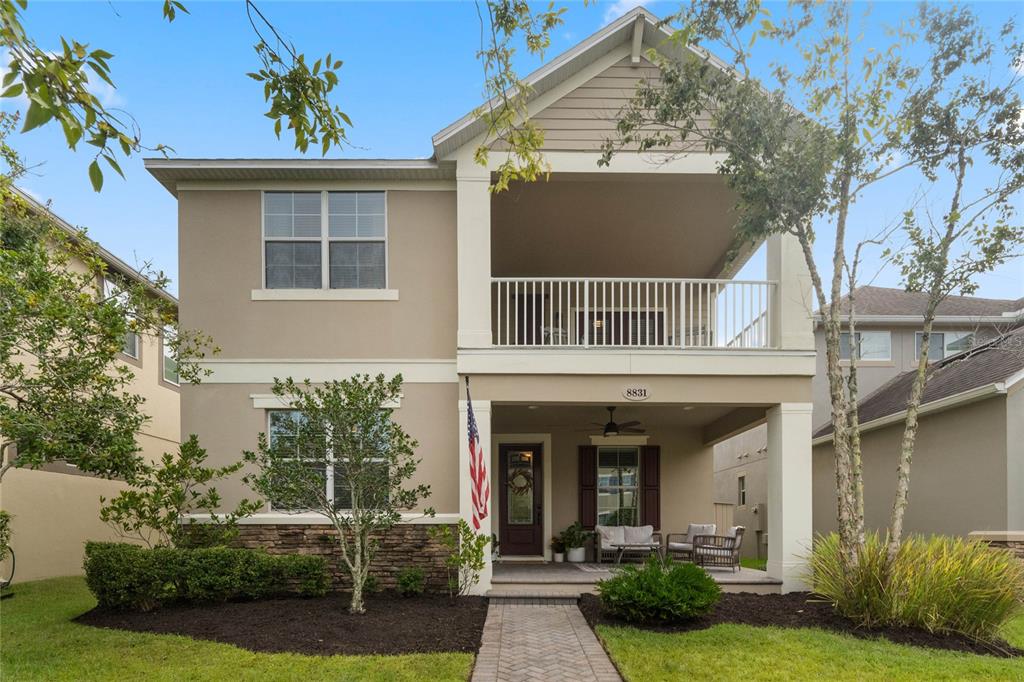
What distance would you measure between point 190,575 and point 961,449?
12.3 meters

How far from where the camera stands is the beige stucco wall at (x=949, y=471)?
1126cm

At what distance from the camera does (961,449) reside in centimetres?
1219

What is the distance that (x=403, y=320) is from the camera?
1056 cm

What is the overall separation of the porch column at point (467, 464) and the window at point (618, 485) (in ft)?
16.4

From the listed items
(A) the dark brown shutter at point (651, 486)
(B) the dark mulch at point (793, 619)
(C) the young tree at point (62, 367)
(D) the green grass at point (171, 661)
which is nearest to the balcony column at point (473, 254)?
(B) the dark mulch at point (793, 619)

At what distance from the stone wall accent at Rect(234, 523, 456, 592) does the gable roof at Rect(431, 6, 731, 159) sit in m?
5.52

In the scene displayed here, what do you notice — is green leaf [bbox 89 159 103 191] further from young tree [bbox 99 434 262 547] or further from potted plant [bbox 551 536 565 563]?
potted plant [bbox 551 536 565 563]

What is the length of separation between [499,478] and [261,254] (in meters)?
6.47

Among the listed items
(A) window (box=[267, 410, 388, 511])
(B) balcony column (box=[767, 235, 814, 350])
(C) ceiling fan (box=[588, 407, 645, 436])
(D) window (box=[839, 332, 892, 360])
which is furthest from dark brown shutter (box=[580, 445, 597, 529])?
(D) window (box=[839, 332, 892, 360])

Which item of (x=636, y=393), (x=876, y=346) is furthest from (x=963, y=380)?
(x=636, y=393)

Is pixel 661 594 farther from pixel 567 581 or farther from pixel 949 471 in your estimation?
pixel 949 471

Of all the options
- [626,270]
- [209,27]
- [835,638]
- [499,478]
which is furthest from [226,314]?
[835,638]

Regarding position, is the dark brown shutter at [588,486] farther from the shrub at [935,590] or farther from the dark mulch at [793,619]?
the shrub at [935,590]

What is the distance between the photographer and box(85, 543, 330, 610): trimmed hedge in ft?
29.0
